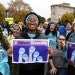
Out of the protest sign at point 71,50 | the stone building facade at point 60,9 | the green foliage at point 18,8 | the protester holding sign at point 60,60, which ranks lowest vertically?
the stone building facade at point 60,9

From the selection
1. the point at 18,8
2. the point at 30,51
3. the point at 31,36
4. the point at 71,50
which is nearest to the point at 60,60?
the point at 71,50

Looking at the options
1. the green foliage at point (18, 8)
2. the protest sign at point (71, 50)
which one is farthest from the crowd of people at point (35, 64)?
the green foliage at point (18, 8)

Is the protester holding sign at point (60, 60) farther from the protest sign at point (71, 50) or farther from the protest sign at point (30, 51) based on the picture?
the protest sign at point (30, 51)

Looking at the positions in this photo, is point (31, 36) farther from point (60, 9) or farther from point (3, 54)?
point (60, 9)

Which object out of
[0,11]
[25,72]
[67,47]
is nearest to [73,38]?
[67,47]

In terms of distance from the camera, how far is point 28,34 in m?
7.33

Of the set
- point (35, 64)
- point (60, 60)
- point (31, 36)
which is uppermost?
point (31, 36)

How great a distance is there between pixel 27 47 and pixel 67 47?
3.00 ft

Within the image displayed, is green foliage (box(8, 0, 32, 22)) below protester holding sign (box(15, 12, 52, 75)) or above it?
below

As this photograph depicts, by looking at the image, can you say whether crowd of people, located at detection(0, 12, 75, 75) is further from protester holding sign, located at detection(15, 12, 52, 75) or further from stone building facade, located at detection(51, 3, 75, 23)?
stone building facade, located at detection(51, 3, 75, 23)

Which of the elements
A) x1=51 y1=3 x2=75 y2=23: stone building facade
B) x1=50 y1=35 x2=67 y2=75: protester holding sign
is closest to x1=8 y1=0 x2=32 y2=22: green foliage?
x1=51 y1=3 x2=75 y2=23: stone building facade

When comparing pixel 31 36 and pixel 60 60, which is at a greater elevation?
pixel 31 36

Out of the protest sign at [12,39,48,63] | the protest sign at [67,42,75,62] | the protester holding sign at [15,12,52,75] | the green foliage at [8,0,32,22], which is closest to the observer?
the protester holding sign at [15,12,52,75]

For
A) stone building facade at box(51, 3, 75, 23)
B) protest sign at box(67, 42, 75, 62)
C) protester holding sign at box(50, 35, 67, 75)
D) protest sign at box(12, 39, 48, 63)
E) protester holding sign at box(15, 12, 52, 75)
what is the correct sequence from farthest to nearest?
stone building facade at box(51, 3, 75, 23) → protester holding sign at box(50, 35, 67, 75) → protest sign at box(67, 42, 75, 62) → protest sign at box(12, 39, 48, 63) → protester holding sign at box(15, 12, 52, 75)
